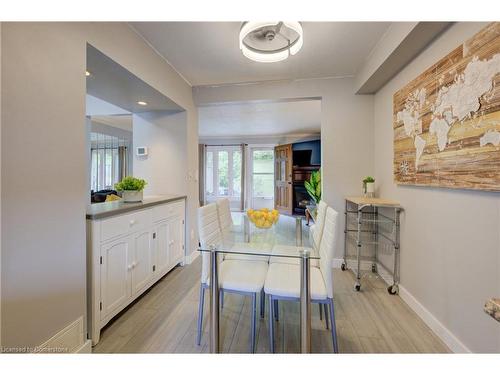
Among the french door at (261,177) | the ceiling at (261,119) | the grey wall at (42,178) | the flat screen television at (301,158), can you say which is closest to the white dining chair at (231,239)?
the grey wall at (42,178)

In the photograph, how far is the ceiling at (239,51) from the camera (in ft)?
6.03

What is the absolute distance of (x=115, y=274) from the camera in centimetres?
172

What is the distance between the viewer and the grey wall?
1014mm

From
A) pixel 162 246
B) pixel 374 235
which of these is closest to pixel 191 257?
pixel 162 246

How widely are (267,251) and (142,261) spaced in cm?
128

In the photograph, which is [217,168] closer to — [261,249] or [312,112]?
[312,112]

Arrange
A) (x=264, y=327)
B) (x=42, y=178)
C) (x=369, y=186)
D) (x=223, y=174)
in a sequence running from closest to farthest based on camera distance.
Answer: (x=42, y=178)
(x=264, y=327)
(x=369, y=186)
(x=223, y=174)

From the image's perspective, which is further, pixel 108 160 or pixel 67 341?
pixel 108 160

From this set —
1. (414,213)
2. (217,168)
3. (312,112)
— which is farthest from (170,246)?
(217,168)

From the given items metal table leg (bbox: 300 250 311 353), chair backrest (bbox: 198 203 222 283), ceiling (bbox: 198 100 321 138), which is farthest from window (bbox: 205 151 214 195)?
metal table leg (bbox: 300 250 311 353)

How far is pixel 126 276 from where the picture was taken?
6.07 ft

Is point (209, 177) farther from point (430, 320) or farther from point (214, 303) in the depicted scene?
point (430, 320)

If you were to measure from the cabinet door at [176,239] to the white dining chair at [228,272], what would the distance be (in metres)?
1.04
